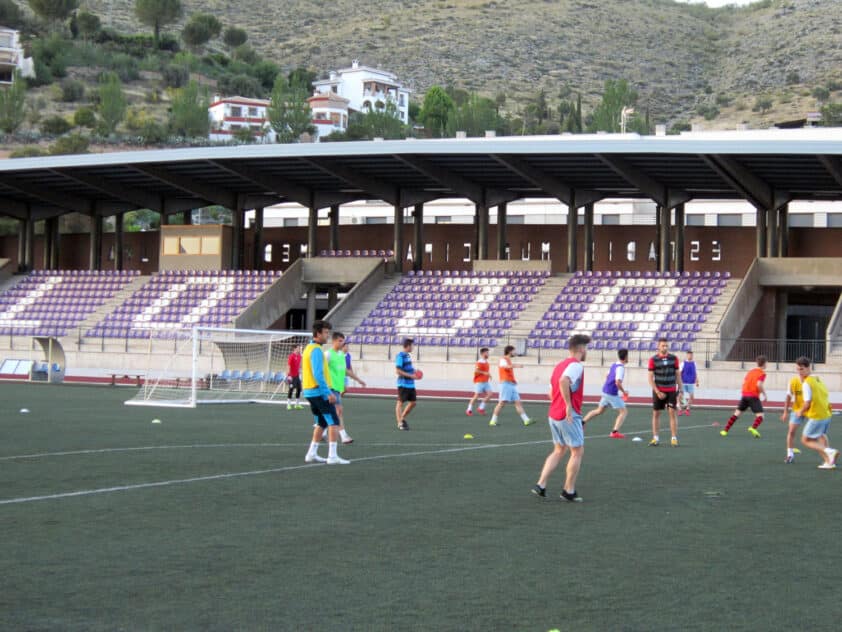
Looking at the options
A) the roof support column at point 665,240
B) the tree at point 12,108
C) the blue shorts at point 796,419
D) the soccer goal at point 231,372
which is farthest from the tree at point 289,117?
the blue shorts at point 796,419

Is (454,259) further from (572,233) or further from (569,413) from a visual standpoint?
(569,413)

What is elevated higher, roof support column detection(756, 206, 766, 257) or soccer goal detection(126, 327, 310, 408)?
roof support column detection(756, 206, 766, 257)

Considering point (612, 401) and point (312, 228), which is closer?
point (612, 401)

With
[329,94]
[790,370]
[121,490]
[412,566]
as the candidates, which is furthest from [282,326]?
[329,94]

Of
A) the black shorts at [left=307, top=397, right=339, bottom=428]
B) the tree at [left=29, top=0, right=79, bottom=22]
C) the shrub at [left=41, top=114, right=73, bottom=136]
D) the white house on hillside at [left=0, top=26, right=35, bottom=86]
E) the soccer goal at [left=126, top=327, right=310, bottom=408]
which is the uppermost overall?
the tree at [left=29, top=0, right=79, bottom=22]

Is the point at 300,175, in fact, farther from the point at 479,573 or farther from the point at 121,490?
the point at 479,573

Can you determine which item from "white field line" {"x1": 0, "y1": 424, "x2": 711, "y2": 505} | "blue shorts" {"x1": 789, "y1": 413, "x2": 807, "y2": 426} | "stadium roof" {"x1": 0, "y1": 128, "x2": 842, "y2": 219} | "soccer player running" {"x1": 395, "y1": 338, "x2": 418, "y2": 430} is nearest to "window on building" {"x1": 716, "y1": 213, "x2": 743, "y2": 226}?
"stadium roof" {"x1": 0, "y1": 128, "x2": 842, "y2": 219}

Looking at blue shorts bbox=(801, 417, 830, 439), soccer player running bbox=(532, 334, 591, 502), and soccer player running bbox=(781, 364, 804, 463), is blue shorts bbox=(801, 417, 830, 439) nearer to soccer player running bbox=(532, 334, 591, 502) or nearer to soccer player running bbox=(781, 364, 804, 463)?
soccer player running bbox=(781, 364, 804, 463)

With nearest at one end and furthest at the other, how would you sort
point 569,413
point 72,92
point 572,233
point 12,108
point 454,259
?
point 569,413, point 572,233, point 454,259, point 12,108, point 72,92

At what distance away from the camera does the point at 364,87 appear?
7608 inches

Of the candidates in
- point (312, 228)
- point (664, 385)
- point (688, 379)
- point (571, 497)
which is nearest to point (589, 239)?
point (312, 228)

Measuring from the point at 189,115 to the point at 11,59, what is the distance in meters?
34.4

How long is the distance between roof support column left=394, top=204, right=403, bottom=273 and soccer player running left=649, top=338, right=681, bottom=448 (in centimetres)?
3370

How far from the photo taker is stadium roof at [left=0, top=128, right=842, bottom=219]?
4438cm
